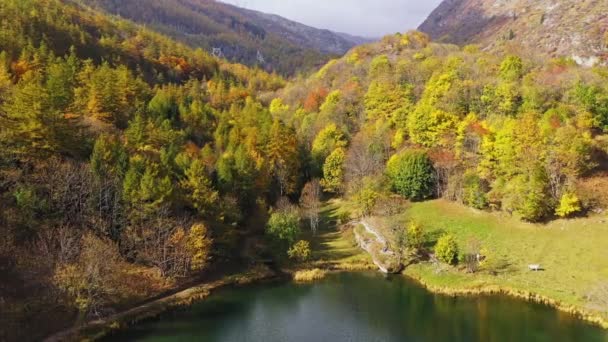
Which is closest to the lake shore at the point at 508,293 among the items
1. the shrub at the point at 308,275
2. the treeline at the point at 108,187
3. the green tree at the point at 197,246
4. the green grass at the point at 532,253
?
the green grass at the point at 532,253

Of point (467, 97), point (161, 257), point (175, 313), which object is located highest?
point (467, 97)

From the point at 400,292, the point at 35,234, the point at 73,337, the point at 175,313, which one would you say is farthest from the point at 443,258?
the point at 35,234

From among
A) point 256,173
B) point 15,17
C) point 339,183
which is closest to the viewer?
point 256,173

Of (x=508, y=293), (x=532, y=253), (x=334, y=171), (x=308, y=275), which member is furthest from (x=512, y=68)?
(x=308, y=275)

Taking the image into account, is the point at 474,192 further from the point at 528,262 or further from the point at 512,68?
the point at 512,68

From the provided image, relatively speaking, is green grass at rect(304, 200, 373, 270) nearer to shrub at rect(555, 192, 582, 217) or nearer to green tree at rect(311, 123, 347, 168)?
green tree at rect(311, 123, 347, 168)

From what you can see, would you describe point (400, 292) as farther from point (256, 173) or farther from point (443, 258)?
point (256, 173)
